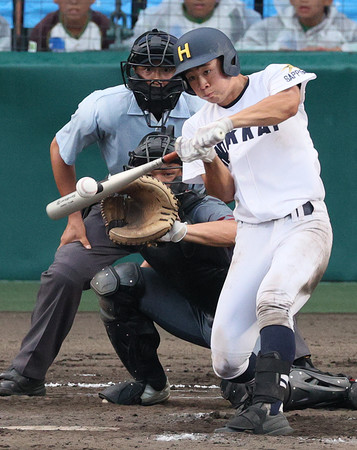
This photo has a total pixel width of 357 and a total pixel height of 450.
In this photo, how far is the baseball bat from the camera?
3.69 m

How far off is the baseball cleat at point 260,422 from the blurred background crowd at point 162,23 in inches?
202

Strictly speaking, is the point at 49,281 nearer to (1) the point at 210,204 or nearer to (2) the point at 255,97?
(1) the point at 210,204

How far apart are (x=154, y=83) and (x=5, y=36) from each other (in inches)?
147

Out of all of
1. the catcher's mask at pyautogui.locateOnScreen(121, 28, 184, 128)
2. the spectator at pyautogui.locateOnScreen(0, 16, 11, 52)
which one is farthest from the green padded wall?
the catcher's mask at pyautogui.locateOnScreen(121, 28, 184, 128)

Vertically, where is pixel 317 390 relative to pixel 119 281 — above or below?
below

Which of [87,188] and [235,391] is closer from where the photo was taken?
[87,188]

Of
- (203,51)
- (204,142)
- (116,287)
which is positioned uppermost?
(203,51)

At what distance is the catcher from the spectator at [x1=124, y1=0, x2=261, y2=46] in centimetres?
381

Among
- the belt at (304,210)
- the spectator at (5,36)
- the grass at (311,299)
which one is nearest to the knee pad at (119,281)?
the belt at (304,210)

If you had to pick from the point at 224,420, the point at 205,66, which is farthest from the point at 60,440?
the point at 205,66

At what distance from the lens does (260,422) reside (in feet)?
10.6

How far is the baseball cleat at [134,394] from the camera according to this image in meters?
4.16

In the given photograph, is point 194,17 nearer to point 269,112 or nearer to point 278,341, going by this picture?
point 269,112

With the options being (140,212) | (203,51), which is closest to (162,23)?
(140,212)
